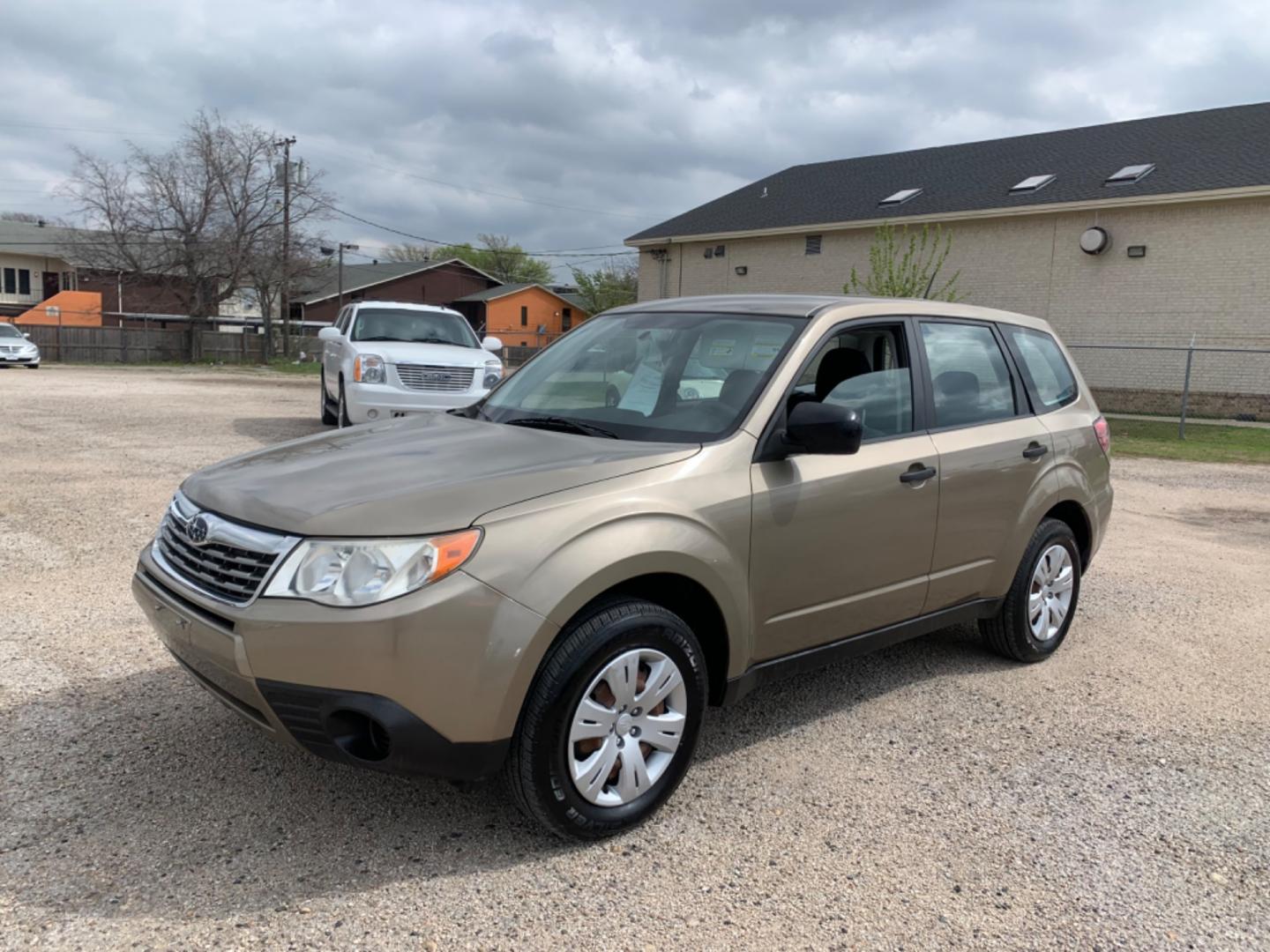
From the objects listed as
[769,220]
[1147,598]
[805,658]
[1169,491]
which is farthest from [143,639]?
[769,220]

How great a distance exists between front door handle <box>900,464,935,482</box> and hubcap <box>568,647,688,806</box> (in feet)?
4.51

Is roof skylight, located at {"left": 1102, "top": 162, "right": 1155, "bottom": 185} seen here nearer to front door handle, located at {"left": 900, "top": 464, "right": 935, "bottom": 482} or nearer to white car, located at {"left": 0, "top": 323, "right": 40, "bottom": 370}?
front door handle, located at {"left": 900, "top": 464, "right": 935, "bottom": 482}

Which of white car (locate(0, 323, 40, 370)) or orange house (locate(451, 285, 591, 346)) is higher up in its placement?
orange house (locate(451, 285, 591, 346))

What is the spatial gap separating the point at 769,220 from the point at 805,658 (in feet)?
92.3

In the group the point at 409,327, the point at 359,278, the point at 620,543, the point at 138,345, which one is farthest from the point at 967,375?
the point at 359,278

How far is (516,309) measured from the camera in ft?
196

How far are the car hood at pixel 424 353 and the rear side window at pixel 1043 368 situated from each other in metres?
7.57

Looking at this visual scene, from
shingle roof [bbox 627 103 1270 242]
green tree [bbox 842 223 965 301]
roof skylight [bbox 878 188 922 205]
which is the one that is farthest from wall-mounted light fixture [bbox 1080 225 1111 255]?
roof skylight [bbox 878 188 922 205]

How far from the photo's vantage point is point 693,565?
311 cm

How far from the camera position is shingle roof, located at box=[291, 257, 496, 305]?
56.8 m

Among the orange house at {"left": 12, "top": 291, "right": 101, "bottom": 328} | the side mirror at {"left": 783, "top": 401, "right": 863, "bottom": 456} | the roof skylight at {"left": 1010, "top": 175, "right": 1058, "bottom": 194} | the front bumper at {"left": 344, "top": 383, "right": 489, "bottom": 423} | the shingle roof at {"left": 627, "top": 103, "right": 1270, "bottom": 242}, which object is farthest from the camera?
the orange house at {"left": 12, "top": 291, "right": 101, "bottom": 328}

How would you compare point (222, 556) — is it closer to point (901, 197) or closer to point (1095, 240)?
point (1095, 240)

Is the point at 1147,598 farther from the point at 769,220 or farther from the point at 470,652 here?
the point at 769,220

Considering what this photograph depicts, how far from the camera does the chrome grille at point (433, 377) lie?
11164 mm
